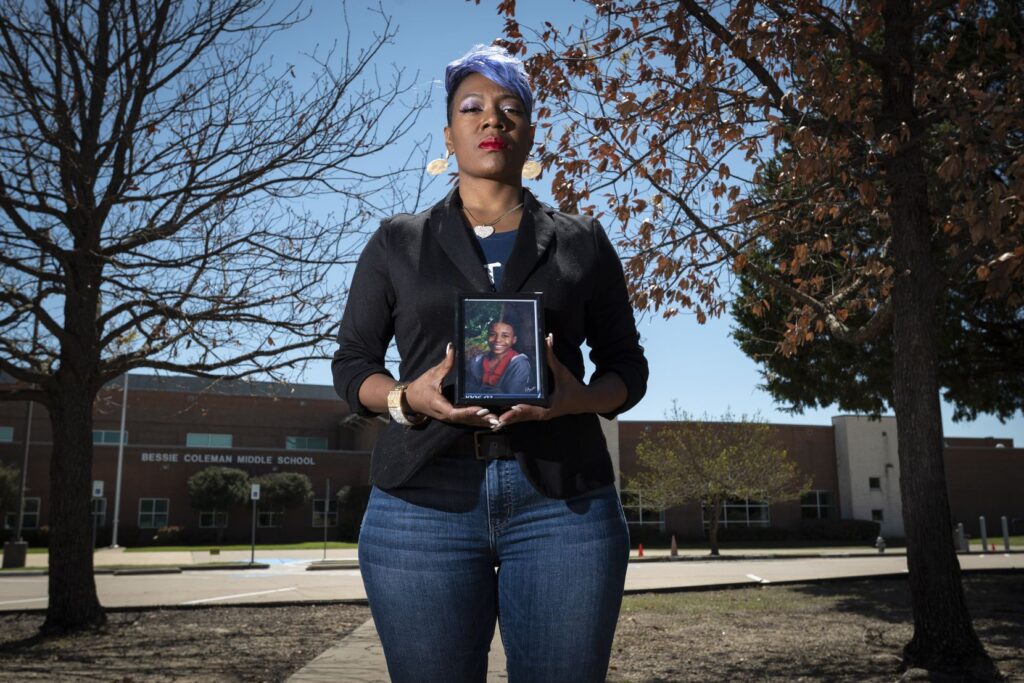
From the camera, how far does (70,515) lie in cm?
987

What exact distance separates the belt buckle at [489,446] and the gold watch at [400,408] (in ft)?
0.43

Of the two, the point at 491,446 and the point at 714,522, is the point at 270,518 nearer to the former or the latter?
the point at 714,522

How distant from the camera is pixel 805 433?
47188 millimetres

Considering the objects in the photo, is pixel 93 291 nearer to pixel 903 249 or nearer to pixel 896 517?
pixel 903 249

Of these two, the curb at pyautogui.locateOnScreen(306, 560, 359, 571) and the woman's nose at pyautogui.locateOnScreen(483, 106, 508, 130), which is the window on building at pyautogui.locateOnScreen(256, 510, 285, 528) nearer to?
the curb at pyautogui.locateOnScreen(306, 560, 359, 571)

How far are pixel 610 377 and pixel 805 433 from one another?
48278 mm

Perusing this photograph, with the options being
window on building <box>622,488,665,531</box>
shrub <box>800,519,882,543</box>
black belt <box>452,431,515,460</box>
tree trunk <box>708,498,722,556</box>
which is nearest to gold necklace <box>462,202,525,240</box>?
black belt <box>452,431,515,460</box>

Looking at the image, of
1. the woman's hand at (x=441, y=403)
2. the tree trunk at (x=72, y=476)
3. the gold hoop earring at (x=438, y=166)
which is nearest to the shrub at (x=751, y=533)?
the tree trunk at (x=72, y=476)

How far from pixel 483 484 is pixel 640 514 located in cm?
4382

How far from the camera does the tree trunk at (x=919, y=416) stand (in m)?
7.18

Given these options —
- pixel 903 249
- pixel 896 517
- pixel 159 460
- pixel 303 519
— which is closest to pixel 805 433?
pixel 896 517

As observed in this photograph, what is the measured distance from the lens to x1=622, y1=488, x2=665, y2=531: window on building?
137 ft

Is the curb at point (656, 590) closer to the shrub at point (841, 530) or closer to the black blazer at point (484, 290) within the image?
the black blazer at point (484, 290)

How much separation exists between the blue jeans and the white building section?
158 feet
